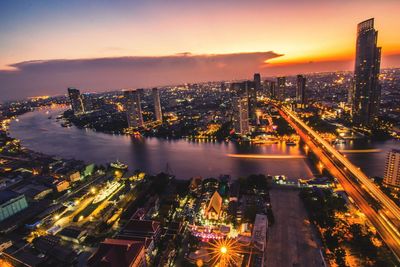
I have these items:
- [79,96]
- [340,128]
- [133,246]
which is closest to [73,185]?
[133,246]

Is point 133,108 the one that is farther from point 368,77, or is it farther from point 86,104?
point 368,77

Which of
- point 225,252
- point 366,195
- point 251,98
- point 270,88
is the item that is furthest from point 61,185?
point 270,88

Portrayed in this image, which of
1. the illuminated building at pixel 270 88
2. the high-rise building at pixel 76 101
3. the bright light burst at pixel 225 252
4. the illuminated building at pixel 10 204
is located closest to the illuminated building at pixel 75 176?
the illuminated building at pixel 10 204

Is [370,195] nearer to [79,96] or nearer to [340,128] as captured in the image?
[340,128]

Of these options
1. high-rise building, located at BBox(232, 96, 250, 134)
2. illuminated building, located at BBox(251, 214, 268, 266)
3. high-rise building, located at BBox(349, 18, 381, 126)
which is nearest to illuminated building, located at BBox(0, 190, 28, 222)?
illuminated building, located at BBox(251, 214, 268, 266)

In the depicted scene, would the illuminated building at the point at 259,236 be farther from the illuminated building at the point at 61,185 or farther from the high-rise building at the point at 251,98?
the high-rise building at the point at 251,98

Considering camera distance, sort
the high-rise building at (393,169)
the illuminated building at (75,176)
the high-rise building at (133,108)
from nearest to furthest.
A: 1. the high-rise building at (393,169)
2. the illuminated building at (75,176)
3. the high-rise building at (133,108)

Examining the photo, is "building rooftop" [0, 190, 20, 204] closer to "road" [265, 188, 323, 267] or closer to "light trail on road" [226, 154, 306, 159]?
"road" [265, 188, 323, 267]
